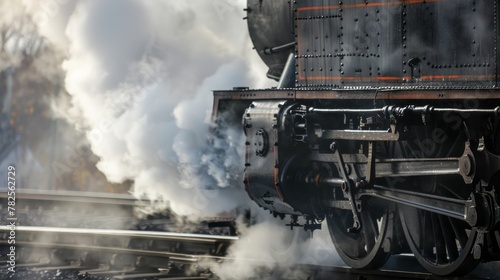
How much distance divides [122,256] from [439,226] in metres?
3.93

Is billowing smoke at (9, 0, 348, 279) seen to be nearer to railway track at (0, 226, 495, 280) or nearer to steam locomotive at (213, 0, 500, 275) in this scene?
railway track at (0, 226, 495, 280)

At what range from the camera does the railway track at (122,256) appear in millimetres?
10328

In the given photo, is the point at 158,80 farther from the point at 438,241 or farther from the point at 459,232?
the point at 459,232

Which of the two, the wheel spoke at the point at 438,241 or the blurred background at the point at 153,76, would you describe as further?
the blurred background at the point at 153,76

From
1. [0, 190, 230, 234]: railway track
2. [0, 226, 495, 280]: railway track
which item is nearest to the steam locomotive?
[0, 226, 495, 280]: railway track

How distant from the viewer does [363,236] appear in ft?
33.1

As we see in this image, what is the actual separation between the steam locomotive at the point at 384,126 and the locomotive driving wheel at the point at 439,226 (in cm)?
1

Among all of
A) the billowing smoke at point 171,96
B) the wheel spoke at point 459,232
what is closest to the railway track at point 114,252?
the billowing smoke at point 171,96

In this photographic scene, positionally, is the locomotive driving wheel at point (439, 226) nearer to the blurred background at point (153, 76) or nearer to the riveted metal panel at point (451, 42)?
the riveted metal panel at point (451, 42)

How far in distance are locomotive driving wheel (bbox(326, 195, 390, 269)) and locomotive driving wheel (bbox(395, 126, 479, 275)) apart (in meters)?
0.34

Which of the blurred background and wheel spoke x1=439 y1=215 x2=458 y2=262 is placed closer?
wheel spoke x1=439 y1=215 x2=458 y2=262

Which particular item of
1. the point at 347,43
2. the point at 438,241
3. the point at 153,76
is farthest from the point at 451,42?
the point at 153,76

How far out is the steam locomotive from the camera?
808 centimetres

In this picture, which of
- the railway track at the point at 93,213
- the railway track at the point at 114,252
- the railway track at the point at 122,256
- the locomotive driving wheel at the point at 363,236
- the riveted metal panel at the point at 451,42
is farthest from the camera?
the railway track at the point at 93,213
